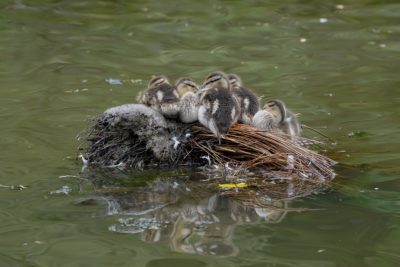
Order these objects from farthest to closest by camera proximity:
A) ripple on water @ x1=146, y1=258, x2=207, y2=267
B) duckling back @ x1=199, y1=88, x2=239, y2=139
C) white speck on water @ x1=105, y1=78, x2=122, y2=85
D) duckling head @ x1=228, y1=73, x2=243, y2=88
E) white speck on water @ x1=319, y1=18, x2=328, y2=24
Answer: white speck on water @ x1=319, y1=18, x2=328, y2=24 < white speck on water @ x1=105, y1=78, x2=122, y2=85 < duckling head @ x1=228, y1=73, x2=243, y2=88 < duckling back @ x1=199, y1=88, x2=239, y2=139 < ripple on water @ x1=146, y1=258, x2=207, y2=267

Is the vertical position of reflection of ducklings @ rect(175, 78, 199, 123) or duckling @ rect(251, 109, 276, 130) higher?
reflection of ducklings @ rect(175, 78, 199, 123)

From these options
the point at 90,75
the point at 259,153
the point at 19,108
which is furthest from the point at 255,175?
the point at 90,75

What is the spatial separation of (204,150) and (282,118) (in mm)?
843

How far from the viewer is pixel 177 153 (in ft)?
26.9

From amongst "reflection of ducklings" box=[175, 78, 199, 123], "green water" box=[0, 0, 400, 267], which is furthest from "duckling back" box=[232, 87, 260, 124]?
"green water" box=[0, 0, 400, 267]

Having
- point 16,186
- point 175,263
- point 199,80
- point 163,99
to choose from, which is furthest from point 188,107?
point 199,80

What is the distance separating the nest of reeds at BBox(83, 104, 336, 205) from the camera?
7.88m

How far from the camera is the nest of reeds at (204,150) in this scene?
7.88m

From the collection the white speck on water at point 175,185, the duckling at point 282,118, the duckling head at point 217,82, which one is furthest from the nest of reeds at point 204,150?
the duckling head at point 217,82

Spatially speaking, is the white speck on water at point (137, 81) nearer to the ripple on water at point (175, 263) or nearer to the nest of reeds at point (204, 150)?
the nest of reeds at point (204, 150)

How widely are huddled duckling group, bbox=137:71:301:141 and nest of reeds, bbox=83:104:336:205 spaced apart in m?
0.12

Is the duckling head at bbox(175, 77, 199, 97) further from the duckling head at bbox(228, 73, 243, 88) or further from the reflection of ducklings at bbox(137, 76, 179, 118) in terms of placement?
the duckling head at bbox(228, 73, 243, 88)

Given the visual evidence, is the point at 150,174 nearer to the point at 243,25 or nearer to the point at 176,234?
the point at 176,234

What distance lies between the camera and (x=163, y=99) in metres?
8.17
